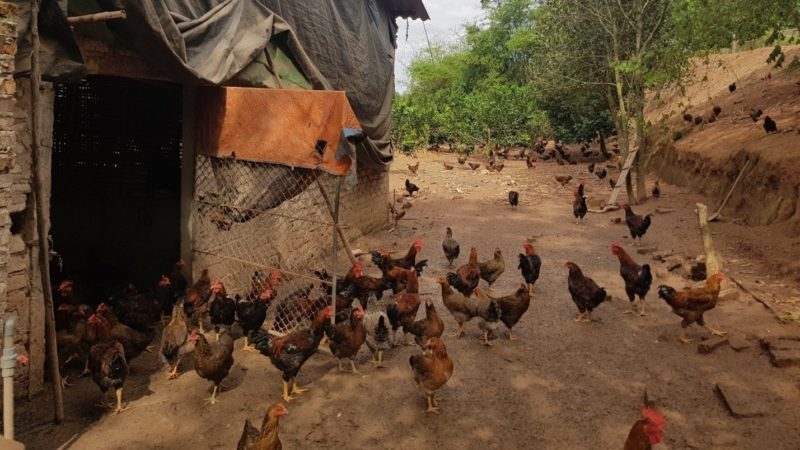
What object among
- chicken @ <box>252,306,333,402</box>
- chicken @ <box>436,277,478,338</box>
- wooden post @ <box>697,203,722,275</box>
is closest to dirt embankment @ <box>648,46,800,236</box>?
wooden post @ <box>697,203,722,275</box>

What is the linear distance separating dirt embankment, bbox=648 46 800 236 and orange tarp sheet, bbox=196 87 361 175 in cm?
897

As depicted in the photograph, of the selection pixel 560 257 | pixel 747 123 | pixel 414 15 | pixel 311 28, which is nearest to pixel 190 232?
pixel 311 28

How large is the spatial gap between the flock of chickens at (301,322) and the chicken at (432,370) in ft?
0.03

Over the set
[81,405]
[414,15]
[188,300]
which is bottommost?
[81,405]

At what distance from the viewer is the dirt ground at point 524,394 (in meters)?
4.85

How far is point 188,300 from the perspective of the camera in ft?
23.5

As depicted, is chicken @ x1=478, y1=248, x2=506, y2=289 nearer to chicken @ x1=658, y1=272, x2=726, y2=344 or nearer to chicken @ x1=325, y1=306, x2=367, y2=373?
chicken @ x1=658, y1=272, x2=726, y2=344

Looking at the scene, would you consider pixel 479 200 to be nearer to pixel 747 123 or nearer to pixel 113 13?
pixel 747 123

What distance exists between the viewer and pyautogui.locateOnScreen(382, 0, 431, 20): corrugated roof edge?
12625mm

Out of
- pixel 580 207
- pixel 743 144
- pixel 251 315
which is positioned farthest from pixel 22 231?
pixel 743 144

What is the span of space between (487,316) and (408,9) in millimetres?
8860

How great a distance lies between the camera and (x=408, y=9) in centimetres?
1294

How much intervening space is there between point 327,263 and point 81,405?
519 centimetres

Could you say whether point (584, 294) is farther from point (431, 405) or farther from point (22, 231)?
point (22, 231)
